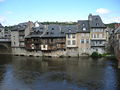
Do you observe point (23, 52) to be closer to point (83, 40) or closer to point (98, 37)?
point (83, 40)

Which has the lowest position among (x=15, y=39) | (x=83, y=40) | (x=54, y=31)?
(x=83, y=40)

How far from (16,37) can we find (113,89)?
208 feet

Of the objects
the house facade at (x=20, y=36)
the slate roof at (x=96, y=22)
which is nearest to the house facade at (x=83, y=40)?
the slate roof at (x=96, y=22)

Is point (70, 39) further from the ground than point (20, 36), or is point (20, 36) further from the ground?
point (20, 36)

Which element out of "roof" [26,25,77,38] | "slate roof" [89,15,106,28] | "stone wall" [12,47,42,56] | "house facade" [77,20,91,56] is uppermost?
"slate roof" [89,15,106,28]

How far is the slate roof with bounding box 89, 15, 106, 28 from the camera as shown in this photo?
74000 millimetres

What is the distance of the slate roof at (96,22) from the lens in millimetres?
74000

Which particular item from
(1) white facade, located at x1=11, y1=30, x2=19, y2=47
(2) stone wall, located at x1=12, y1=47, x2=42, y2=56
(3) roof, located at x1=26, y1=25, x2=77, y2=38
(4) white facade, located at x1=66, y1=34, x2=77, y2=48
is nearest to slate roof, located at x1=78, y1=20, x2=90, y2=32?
A: (3) roof, located at x1=26, y1=25, x2=77, y2=38

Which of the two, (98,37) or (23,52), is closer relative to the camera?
(98,37)

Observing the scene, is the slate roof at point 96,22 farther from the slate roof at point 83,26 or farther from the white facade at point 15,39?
the white facade at point 15,39

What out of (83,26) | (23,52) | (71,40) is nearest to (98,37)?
(83,26)

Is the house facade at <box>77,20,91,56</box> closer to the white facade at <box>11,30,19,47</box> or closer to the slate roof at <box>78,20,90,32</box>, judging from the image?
the slate roof at <box>78,20,90,32</box>

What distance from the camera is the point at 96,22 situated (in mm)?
75438

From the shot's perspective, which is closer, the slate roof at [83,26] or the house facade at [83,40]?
the house facade at [83,40]
